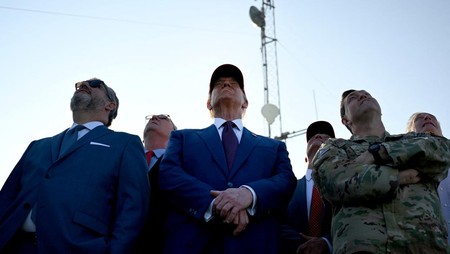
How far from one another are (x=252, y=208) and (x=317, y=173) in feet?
1.82

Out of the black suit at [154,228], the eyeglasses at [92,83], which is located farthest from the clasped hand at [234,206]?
the eyeglasses at [92,83]

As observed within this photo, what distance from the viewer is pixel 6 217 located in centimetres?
317

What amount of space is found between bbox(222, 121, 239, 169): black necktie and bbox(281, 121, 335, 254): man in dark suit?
824 millimetres

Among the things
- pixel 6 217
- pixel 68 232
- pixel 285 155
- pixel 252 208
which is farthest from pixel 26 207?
pixel 285 155

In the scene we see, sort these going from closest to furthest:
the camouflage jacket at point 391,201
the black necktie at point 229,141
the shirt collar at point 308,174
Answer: the camouflage jacket at point 391,201
the black necktie at point 229,141
the shirt collar at point 308,174

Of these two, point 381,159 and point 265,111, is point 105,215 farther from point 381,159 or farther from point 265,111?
point 265,111

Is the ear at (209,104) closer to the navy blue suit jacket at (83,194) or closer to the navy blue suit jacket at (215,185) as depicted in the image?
the navy blue suit jacket at (215,185)

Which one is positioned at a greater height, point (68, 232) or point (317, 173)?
point (317, 173)

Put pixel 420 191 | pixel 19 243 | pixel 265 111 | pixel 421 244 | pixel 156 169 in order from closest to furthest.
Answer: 1. pixel 421 244
2. pixel 420 191
3. pixel 19 243
4. pixel 156 169
5. pixel 265 111

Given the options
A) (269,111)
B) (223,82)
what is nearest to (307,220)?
(223,82)

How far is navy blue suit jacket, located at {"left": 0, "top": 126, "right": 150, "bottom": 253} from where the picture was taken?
2916mm

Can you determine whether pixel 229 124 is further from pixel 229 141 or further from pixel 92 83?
pixel 92 83

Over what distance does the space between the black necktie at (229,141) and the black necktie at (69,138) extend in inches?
44.5

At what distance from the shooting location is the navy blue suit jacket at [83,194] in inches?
115
